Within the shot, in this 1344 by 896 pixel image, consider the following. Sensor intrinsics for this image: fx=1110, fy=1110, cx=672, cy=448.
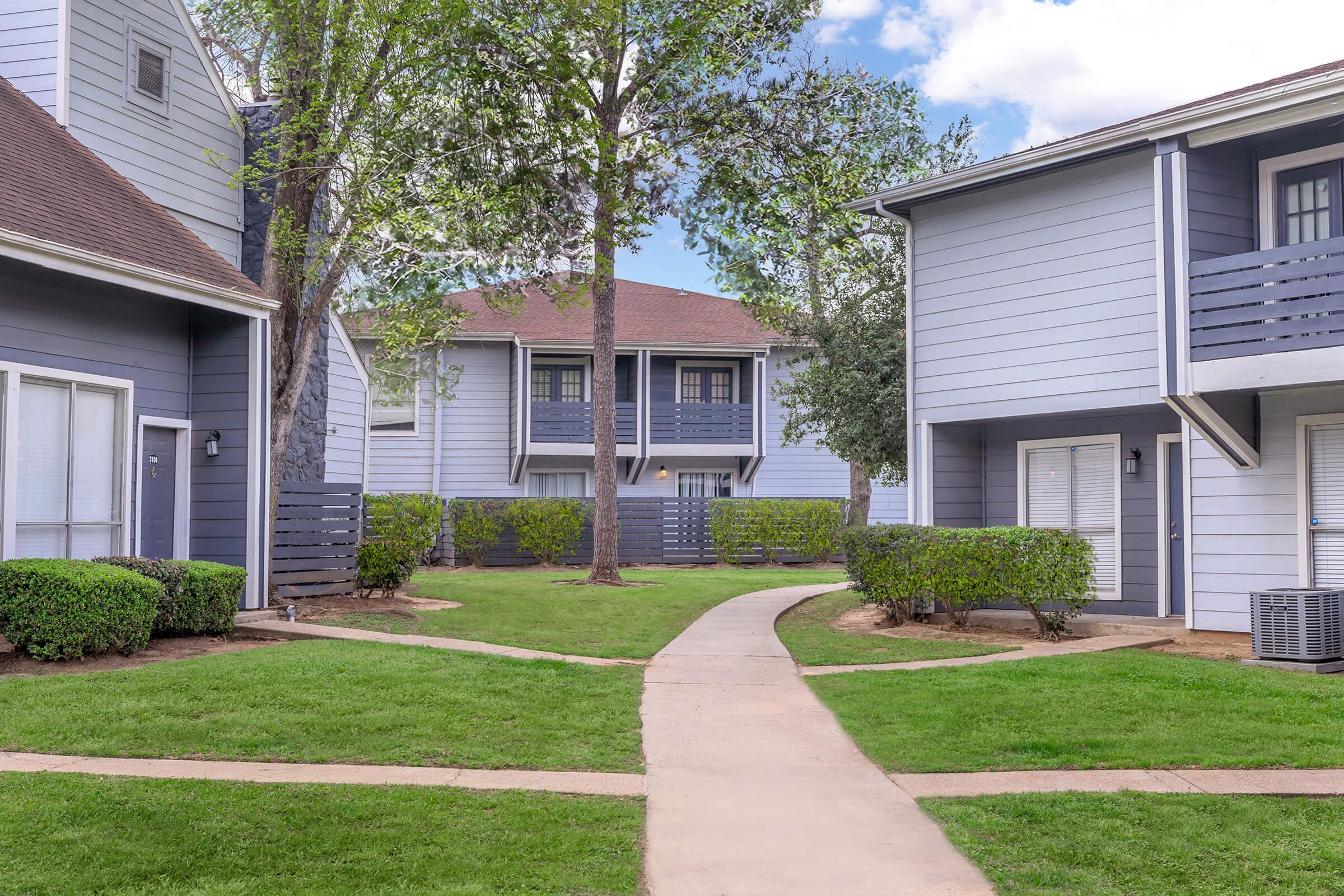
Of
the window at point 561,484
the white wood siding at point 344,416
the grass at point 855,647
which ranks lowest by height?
the grass at point 855,647

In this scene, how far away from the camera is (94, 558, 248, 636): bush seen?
11.2 metres

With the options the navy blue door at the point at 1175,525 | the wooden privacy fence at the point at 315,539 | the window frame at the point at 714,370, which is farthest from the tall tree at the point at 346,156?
the window frame at the point at 714,370

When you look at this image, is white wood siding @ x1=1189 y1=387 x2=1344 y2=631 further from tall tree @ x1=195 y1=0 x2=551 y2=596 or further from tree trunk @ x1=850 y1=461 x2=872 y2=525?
tree trunk @ x1=850 y1=461 x2=872 y2=525

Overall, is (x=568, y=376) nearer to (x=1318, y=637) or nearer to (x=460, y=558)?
(x=460, y=558)

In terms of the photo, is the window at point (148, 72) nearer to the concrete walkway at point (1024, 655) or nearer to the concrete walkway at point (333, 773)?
the concrete walkway at point (333, 773)

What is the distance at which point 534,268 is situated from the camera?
819 inches

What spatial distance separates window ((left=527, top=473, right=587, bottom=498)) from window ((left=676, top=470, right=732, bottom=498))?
2.63m

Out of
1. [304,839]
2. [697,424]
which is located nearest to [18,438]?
[304,839]

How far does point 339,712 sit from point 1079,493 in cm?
995

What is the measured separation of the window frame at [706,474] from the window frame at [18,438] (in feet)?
60.8

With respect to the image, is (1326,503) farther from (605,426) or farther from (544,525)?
(544,525)

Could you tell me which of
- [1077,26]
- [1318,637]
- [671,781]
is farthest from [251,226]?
[1077,26]

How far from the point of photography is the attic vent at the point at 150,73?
49.0 feet

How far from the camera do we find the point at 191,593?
11.5 meters
